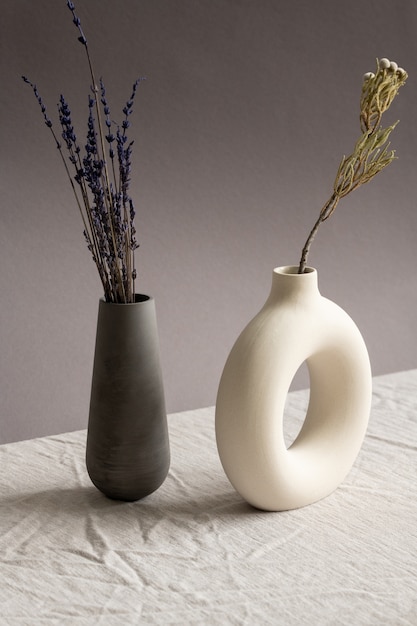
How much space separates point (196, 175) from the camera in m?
1.65

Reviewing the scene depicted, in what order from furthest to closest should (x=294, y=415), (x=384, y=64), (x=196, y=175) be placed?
→ (x=196, y=175) < (x=294, y=415) < (x=384, y=64)

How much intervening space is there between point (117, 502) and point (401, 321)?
1191 mm

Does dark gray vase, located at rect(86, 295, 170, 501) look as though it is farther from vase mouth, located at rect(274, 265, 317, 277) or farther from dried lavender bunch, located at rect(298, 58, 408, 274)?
dried lavender bunch, located at rect(298, 58, 408, 274)

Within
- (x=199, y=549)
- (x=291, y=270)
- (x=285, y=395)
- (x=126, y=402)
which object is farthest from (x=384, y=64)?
(x=199, y=549)

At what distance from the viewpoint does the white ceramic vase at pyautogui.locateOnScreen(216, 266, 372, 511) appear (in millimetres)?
979

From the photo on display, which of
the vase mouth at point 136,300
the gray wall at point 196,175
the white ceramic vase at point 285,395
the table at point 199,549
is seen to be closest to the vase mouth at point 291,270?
the white ceramic vase at point 285,395

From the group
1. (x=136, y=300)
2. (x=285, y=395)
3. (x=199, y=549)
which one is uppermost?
(x=136, y=300)

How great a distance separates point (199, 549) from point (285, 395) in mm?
235

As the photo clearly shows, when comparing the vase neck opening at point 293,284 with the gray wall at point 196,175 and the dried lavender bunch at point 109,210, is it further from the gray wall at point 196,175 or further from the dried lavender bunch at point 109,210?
the gray wall at point 196,175

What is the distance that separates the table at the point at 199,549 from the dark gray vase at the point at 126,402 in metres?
0.06

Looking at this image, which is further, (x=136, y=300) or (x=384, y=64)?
(x=136, y=300)

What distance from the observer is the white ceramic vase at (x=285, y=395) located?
98 cm

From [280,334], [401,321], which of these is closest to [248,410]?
[280,334]

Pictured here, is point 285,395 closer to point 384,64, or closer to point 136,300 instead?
point 136,300
